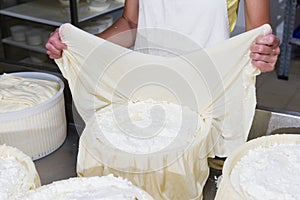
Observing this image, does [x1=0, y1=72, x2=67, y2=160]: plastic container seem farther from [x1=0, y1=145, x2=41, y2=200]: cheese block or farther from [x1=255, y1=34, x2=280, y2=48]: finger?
[x1=255, y1=34, x2=280, y2=48]: finger

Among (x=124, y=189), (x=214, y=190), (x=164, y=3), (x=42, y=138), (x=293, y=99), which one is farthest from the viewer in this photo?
(x=293, y=99)

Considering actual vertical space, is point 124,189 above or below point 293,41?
above

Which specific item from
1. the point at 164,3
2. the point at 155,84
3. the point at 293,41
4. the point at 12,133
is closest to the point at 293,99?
the point at 293,41

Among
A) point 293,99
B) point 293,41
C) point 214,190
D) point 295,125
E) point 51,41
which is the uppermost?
point 51,41

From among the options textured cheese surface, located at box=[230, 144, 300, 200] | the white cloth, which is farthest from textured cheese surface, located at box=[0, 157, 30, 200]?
textured cheese surface, located at box=[230, 144, 300, 200]

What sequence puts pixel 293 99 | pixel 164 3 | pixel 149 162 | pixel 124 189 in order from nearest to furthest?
1. pixel 124 189
2. pixel 149 162
3. pixel 164 3
4. pixel 293 99

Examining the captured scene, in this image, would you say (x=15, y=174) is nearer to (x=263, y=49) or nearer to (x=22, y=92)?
(x=22, y=92)

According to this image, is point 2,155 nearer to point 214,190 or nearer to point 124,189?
point 124,189

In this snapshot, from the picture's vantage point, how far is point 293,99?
11.5ft

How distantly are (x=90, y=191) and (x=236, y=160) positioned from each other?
0.34 metres

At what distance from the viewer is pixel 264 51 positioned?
44.4 inches

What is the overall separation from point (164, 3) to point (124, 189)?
32.0 inches

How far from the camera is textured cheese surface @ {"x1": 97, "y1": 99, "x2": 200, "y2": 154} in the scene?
1082 mm

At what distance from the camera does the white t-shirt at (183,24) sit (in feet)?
4.91
